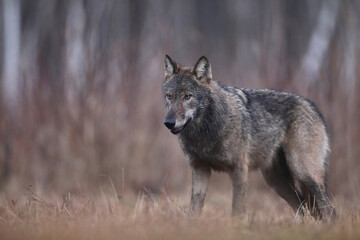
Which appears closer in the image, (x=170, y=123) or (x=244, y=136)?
(x=170, y=123)

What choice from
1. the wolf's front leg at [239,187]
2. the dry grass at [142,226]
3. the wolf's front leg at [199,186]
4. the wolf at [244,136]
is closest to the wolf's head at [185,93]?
the wolf at [244,136]

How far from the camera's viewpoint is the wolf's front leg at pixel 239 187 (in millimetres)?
5601

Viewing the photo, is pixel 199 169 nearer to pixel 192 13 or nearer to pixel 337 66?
pixel 337 66

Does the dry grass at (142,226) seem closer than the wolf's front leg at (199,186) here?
Yes

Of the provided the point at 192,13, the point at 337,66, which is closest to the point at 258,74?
the point at 337,66

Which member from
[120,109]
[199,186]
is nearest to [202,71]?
[199,186]

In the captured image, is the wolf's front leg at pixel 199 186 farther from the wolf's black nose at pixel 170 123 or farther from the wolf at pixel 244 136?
the wolf's black nose at pixel 170 123

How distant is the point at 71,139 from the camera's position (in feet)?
26.6

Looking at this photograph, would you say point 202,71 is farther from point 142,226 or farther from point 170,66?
point 142,226

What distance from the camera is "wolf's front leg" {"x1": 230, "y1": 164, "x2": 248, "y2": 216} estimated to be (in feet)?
18.4

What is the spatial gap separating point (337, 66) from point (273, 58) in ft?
3.43

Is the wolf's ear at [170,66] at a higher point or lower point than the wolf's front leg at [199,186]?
higher

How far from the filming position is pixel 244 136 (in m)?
5.82

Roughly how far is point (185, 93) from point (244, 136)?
2.74 feet
